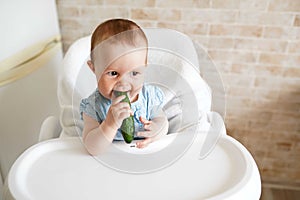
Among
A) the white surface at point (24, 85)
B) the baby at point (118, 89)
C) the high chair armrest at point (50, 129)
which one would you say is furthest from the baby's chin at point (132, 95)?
the white surface at point (24, 85)

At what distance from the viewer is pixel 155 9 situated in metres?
1.31

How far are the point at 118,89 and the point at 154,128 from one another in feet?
0.45

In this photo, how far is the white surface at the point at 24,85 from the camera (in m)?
1.07

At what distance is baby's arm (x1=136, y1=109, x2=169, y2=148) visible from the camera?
0.76m

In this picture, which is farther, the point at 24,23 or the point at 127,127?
the point at 24,23

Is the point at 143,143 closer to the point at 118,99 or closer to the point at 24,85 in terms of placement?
the point at 118,99

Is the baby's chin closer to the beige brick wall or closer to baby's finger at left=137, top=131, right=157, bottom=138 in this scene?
baby's finger at left=137, top=131, right=157, bottom=138

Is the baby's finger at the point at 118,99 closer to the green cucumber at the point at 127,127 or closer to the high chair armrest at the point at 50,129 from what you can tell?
the green cucumber at the point at 127,127

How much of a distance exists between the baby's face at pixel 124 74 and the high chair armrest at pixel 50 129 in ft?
1.01

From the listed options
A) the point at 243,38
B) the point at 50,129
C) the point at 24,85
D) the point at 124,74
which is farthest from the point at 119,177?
the point at 243,38

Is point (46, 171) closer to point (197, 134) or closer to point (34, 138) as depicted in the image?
point (197, 134)

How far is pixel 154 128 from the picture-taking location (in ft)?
2.53

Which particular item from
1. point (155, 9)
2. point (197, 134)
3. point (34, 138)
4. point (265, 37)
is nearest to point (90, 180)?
point (197, 134)

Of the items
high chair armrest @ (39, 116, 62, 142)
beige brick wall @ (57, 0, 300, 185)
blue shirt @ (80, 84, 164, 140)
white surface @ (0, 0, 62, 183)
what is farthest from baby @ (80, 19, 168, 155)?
beige brick wall @ (57, 0, 300, 185)
